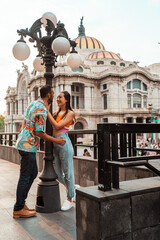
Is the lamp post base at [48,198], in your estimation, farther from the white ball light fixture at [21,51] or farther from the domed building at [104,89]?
the domed building at [104,89]

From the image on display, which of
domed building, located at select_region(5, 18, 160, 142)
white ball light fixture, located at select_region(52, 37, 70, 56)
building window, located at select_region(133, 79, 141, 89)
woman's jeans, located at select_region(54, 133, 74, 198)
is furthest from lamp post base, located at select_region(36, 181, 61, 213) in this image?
building window, located at select_region(133, 79, 141, 89)

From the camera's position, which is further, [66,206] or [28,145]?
[66,206]

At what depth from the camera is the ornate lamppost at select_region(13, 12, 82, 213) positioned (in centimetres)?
398

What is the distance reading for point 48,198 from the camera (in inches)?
155

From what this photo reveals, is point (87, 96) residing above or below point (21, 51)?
above

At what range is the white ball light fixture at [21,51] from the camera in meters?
5.40

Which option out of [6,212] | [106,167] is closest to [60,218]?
[6,212]

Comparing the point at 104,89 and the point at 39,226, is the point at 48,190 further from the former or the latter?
the point at 104,89

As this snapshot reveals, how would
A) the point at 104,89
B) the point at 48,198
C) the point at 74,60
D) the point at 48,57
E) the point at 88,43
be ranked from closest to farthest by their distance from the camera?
the point at 48,198
the point at 48,57
the point at 74,60
the point at 104,89
the point at 88,43

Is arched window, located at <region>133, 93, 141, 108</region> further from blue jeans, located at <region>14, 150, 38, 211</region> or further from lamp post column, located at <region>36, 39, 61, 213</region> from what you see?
blue jeans, located at <region>14, 150, 38, 211</region>

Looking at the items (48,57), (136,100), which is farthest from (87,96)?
(48,57)

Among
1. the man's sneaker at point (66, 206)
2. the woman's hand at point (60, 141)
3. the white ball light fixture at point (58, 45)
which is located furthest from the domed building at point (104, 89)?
the woman's hand at point (60, 141)

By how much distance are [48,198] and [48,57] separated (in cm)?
267

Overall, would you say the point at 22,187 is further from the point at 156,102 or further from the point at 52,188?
the point at 156,102
